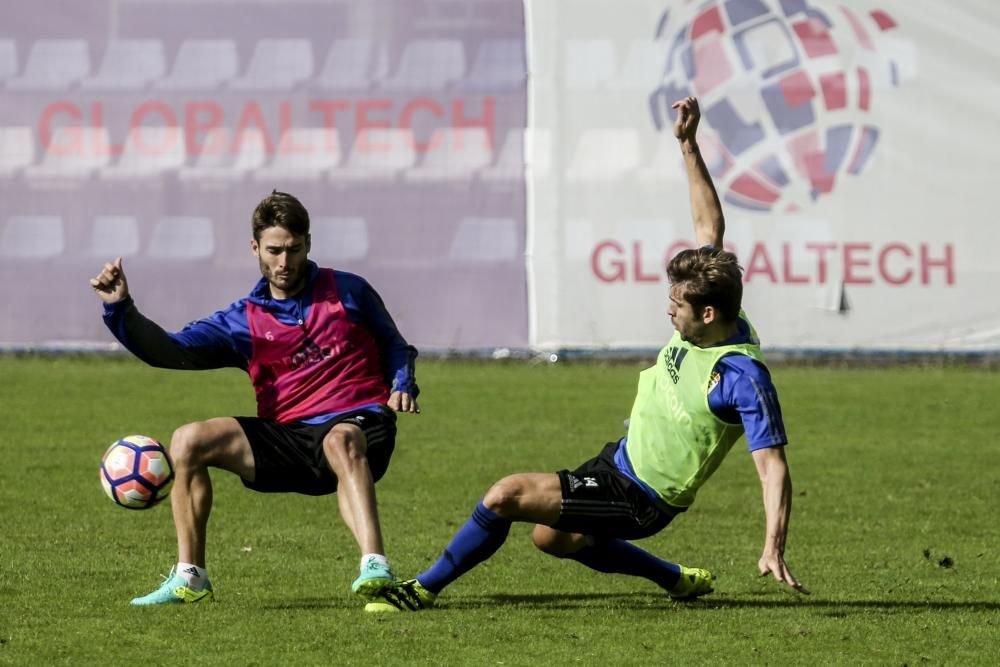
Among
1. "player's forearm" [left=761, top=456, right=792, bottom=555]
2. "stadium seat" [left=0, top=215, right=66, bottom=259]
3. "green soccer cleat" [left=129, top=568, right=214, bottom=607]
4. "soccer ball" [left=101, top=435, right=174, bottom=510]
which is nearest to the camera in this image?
"player's forearm" [left=761, top=456, right=792, bottom=555]

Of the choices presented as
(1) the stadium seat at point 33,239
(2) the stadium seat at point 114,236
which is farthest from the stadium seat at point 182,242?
(1) the stadium seat at point 33,239

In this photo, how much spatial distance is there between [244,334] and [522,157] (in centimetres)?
1038

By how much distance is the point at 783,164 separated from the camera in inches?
683

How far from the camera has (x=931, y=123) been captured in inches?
687

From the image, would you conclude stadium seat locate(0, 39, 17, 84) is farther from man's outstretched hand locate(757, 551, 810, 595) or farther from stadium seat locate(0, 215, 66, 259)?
man's outstretched hand locate(757, 551, 810, 595)

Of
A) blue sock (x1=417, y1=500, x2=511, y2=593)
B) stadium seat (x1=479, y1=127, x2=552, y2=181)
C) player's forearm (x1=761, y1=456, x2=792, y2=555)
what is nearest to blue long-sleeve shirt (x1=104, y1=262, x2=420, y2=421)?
blue sock (x1=417, y1=500, x2=511, y2=593)

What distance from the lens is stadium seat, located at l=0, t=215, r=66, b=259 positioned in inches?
687

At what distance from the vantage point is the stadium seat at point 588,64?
1748 centimetres

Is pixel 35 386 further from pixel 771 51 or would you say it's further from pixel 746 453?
pixel 771 51

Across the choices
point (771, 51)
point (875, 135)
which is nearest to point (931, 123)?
point (875, 135)

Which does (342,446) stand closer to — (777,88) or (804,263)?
(804,263)

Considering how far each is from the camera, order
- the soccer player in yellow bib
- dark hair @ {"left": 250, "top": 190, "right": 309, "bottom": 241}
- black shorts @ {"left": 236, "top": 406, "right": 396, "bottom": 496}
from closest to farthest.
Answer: the soccer player in yellow bib → black shorts @ {"left": 236, "top": 406, "right": 396, "bottom": 496} → dark hair @ {"left": 250, "top": 190, "right": 309, "bottom": 241}

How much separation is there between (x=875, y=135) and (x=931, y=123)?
21.5 inches

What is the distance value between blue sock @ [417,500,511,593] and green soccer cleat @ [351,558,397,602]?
0.20m
